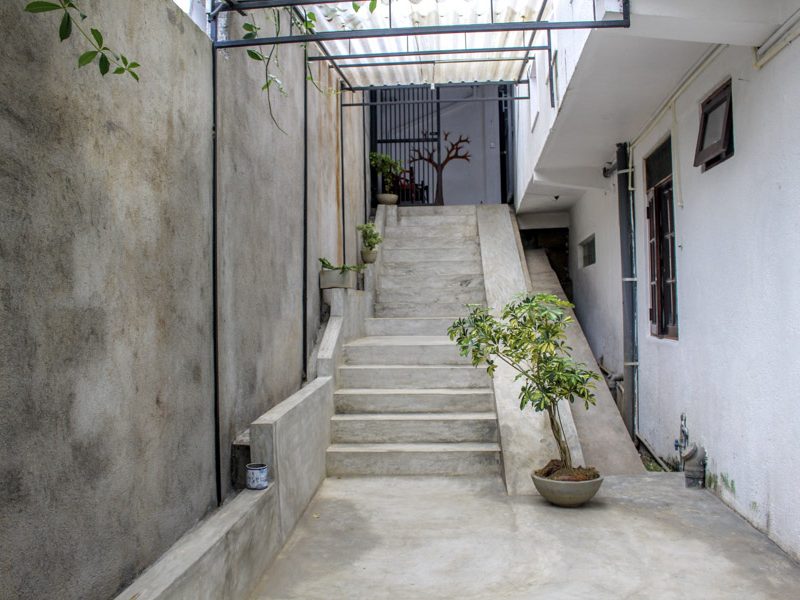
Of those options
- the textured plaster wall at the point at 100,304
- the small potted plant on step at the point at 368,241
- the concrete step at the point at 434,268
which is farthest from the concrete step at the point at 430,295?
the textured plaster wall at the point at 100,304

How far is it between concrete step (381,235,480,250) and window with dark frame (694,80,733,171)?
4.50 m

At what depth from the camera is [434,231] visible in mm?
9133

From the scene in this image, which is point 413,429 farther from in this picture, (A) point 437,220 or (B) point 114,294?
(A) point 437,220

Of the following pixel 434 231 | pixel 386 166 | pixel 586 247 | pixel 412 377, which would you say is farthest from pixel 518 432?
pixel 386 166

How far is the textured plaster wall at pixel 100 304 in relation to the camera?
182 cm

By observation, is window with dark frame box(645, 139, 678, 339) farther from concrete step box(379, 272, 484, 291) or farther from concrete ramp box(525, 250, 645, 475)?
concrete step box(379, 272, 484, 291)

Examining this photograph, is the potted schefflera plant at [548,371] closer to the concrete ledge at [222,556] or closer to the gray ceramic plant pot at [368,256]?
the concrete ledge at [222,556]

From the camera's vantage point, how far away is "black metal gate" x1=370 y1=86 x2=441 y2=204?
36.0ft

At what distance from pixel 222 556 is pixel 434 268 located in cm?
582

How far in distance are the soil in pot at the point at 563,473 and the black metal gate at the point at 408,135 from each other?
22.3 feet

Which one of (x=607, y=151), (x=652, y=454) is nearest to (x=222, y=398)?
(x=652, y=454)

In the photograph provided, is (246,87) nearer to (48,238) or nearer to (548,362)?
(48,238)

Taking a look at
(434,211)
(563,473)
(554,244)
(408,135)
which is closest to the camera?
(563,473)

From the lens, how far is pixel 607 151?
621 cm
